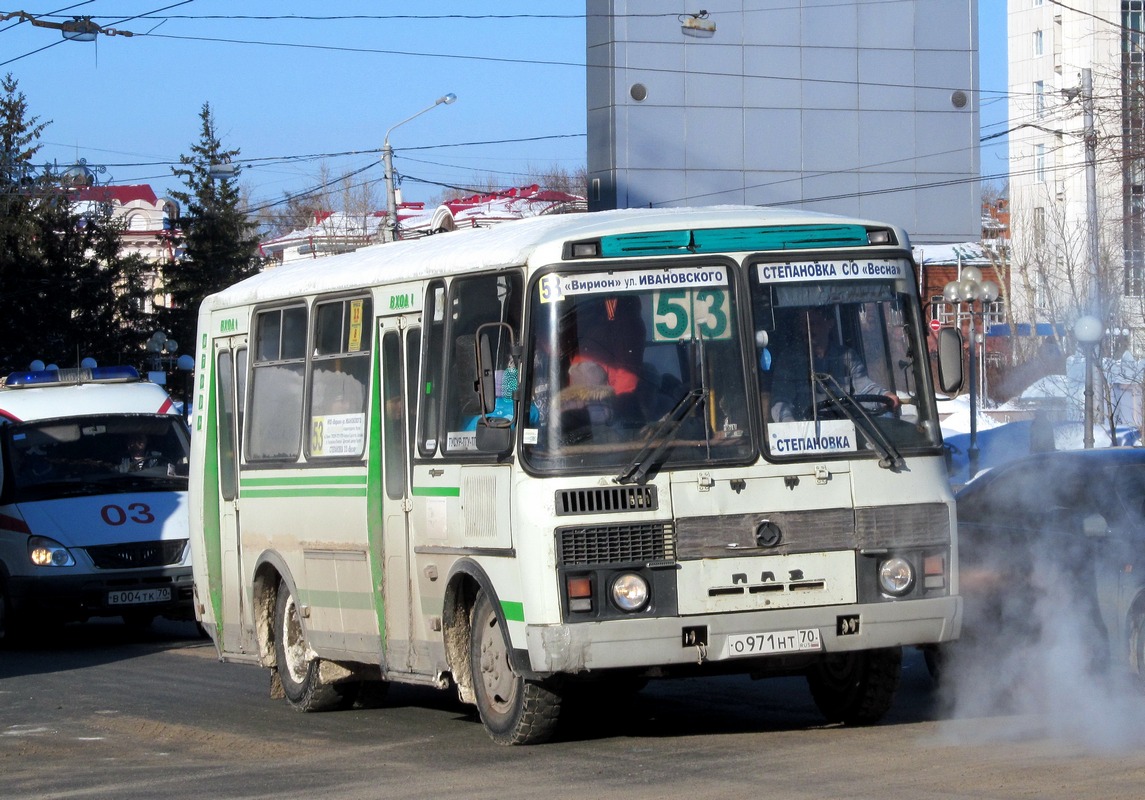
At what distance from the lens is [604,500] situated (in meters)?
8.50

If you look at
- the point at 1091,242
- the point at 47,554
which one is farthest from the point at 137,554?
the point at 1091,242

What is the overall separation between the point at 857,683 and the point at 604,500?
2016mm

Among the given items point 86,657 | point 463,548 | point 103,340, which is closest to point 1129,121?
point 86,657

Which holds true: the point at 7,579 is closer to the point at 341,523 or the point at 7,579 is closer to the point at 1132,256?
the point at 341,523

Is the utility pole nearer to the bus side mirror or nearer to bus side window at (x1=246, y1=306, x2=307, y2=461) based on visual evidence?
bus side window at (x1=246, y1=306, x2=307, y2=461)

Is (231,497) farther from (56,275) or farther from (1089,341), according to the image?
(56,275)

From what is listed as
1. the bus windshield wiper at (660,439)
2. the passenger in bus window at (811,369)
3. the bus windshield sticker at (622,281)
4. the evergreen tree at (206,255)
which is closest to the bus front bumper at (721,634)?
the bus windshield wiper at (660,439)

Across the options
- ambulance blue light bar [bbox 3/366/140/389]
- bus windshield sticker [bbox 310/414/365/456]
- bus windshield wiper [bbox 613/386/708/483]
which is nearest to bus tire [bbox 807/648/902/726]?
bus windshield wiper [bbox 613/386/708/483]

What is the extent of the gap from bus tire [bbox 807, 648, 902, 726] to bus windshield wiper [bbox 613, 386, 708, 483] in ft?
5.16

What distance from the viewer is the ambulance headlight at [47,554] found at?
1620 cm

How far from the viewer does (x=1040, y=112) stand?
25656 millimetres

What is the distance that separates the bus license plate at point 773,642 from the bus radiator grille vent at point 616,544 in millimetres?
515

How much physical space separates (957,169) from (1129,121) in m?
14.8

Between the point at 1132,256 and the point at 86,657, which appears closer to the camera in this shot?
the point at 86,657
